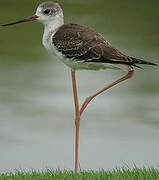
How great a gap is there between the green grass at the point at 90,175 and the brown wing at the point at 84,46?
3.40ft

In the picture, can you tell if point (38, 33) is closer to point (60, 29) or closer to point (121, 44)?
point (121, 44)

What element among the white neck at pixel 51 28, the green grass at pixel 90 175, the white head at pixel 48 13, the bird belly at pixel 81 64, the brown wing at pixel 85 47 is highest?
the white head at pixel 48 13

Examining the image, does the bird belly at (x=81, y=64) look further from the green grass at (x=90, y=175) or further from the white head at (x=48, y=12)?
the green grass at (x=90, y=175)

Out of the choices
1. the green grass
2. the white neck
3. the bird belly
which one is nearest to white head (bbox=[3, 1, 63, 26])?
the white neck

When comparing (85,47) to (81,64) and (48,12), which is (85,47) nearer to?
(81,64)

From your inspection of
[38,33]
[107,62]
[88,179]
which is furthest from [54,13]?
[38,33]

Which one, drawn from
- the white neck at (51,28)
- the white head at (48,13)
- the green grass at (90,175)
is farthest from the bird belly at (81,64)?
the green grass at (90,175)

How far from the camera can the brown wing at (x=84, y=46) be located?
244 inches

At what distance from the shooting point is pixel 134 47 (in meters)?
11.7

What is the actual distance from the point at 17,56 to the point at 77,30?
503cm

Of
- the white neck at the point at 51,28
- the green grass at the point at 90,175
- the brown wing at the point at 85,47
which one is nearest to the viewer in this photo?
the green grass at the point at 90,175

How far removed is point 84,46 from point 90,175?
1237 millimetres

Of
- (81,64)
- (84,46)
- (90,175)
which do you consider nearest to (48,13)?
(84,46)

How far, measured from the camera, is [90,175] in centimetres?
603
